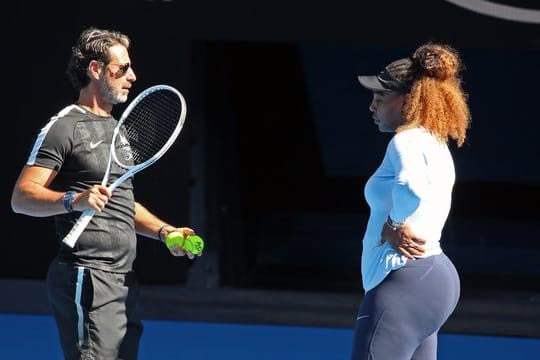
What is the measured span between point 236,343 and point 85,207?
6.70ft

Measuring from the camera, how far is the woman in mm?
3105

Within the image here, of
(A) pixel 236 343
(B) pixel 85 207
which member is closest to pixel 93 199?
(B) pixel 85 207

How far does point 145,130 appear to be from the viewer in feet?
11.8

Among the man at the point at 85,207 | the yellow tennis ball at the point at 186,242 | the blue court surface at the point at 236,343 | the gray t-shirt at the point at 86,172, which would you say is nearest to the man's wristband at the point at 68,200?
the man at the point at 85,207

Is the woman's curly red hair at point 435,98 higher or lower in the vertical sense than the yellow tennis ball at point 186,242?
higher

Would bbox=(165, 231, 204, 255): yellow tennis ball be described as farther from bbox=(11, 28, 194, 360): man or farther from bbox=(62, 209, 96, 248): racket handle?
bbox=(62, 209, 96, 248): racket handle

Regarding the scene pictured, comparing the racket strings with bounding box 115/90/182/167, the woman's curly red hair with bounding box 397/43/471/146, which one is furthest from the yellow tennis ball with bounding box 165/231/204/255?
the woman's curly red hair with bounding box 397/43/471/146

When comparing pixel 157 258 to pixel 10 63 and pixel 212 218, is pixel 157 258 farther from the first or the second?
pixel 10 63

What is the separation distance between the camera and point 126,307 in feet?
11.1

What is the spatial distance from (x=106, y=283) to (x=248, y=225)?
3351 millimetres

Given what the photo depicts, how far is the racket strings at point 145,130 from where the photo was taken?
11.1ft

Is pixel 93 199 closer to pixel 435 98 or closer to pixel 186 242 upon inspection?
pixel 186 242

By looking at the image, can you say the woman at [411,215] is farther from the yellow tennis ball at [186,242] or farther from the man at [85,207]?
the man at [85,207]

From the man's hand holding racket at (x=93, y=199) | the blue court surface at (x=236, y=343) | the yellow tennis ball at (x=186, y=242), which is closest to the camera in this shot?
the man's hand holding racket at (x=93, y=199)
